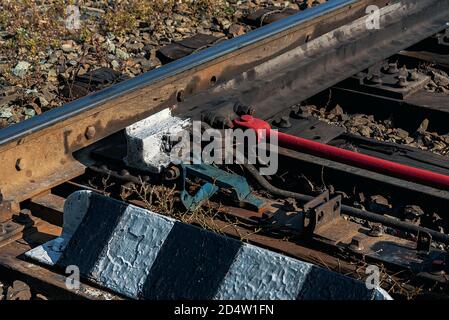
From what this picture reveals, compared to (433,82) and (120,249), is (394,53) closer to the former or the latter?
(433,82)

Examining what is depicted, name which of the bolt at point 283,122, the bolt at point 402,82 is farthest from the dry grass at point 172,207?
the bolt at point 402,82

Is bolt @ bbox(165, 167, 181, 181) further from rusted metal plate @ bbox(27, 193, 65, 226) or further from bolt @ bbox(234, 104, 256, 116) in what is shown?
bolt @ bbox(234, 104, 256, 116)

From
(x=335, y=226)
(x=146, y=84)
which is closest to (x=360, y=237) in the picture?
(x=335, y=226)
